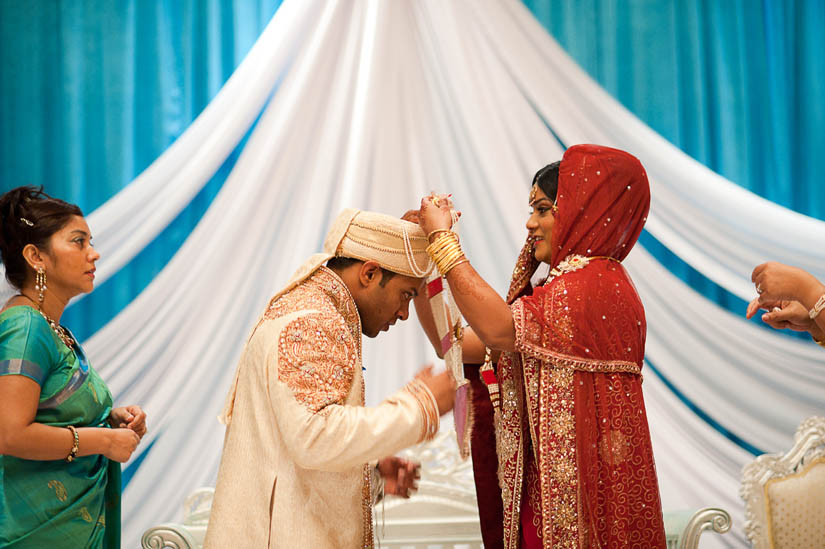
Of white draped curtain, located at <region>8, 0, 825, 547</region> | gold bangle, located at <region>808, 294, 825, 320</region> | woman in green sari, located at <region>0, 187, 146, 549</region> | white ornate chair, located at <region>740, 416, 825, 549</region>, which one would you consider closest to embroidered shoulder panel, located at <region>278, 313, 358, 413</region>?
woman in green sari, located at <region>0, 187, 146, 549</region>

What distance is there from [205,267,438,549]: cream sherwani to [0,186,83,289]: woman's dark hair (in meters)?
0.85

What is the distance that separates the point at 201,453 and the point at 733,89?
9.06ft

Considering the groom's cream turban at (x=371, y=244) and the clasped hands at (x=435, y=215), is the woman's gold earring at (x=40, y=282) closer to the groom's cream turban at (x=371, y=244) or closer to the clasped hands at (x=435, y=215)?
the groom's cream turban at (x=371, y=244)

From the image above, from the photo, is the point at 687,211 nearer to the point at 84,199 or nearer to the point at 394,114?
the point at 394,114

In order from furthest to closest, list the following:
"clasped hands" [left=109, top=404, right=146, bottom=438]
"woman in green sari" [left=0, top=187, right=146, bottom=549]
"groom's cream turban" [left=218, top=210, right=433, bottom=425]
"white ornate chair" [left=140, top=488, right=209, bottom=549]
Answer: "white ornate chair" [left=140, top=488, right=209, bottom=549] → "clasped hands" [left=109, top=404, right=146, bottom=438] → "woman in green sari" [left=0, top=187, right=146, bottom=549] → "groom's cream turban" [left=218, top=210, right=433, bottom=425]

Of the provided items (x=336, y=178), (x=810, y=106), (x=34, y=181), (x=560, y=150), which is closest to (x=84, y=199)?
(x=34, y=181)

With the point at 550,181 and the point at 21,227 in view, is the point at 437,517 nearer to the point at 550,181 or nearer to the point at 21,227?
the point at 550,181

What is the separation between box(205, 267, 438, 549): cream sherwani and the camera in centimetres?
138

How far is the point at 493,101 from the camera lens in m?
3.08

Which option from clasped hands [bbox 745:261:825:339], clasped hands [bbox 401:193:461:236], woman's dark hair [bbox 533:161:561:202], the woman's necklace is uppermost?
woman's dark hair [bbox 533:161:561:202]

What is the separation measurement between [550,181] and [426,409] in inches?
31.5

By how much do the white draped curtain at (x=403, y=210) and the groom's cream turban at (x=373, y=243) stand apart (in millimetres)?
1285

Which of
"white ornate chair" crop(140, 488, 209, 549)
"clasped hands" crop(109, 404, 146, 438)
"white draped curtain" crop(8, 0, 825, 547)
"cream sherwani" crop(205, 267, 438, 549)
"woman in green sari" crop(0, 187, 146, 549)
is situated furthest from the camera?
"white draped curtain" crop(8, 0, 825, 547)

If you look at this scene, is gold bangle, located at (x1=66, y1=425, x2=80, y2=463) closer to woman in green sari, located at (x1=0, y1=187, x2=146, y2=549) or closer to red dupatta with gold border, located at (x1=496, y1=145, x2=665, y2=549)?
woman in green sari, located at (x1=0, y1=187, x2=146, y2=549)
